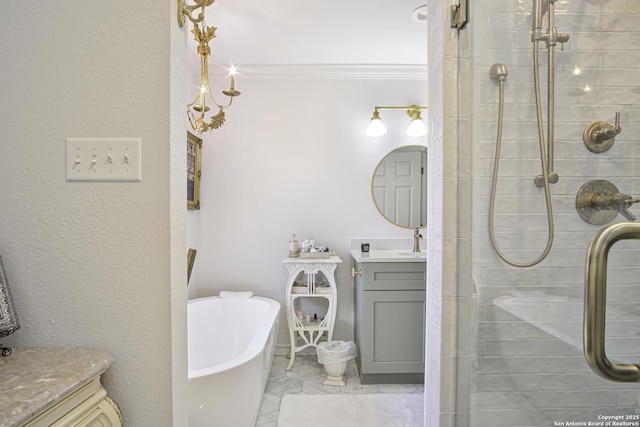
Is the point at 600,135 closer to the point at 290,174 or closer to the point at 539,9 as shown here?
the point at 539,9

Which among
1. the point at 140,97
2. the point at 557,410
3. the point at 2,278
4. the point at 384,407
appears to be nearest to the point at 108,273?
the point at 2,278

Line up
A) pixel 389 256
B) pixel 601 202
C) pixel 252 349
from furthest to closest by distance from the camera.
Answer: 1. pixel 389 256
2. pixel 252 349
3. pixel 601 202

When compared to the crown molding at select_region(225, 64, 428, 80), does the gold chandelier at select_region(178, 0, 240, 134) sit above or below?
below

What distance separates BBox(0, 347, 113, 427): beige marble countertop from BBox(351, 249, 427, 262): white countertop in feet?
5.64

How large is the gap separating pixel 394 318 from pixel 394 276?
11.3 inches

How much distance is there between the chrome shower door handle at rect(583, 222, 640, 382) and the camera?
52 cm

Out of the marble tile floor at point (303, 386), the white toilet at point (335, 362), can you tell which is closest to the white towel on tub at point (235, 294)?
the marble tile floor at point (303, 386)

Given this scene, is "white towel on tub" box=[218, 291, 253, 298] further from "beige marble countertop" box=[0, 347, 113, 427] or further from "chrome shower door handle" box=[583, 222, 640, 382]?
"chrome shower door handle" box=[583, 222, 640, 382]

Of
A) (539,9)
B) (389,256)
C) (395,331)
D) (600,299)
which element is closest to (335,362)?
(395,331)

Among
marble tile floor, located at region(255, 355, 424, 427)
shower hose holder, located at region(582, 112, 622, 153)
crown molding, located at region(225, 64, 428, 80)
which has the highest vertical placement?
crown molding, located at region(225, 64, 428, 80)

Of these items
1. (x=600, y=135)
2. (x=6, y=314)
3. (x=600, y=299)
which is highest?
(x=600, y=135)

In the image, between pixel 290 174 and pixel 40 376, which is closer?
pixel 40 376

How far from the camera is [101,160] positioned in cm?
87

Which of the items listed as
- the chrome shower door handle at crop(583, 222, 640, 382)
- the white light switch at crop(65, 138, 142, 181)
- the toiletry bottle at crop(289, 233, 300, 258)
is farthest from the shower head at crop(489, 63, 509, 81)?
the toiletry bottle at crop(289, 233, 300, 258)
